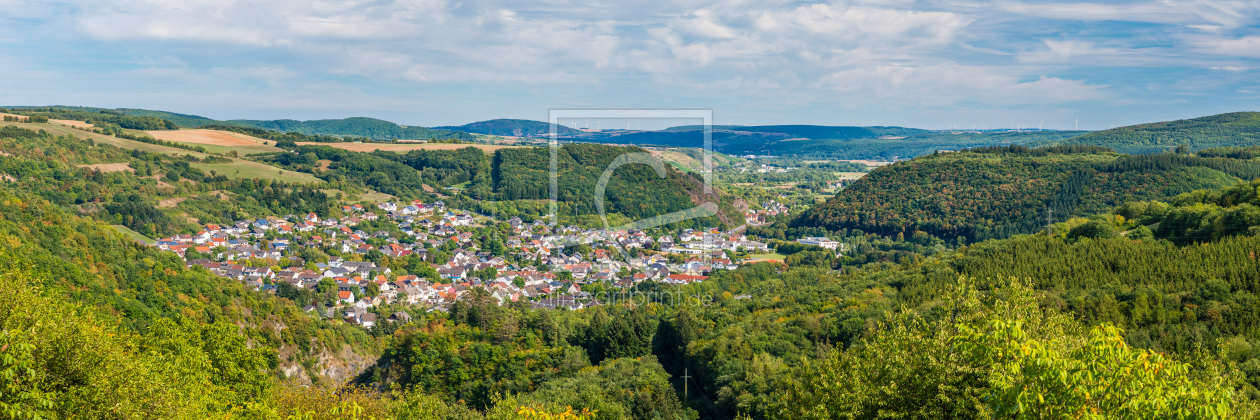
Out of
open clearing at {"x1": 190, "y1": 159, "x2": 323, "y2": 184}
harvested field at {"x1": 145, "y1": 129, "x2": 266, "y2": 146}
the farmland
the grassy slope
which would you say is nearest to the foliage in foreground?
open clearing at {"x1": 190, "y1": 159, "x2": 323, "y2": 184}

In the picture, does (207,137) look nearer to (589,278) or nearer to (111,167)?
(111,167)

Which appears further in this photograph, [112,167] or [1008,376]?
[112,167]

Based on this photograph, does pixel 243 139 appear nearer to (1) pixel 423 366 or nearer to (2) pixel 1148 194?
(1) pixel 423 366

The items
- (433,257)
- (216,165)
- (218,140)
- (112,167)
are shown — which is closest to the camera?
(433,257)

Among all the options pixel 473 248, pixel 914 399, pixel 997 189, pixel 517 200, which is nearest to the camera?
pixel 914 399

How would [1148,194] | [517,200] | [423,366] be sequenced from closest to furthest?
1. [423,366]
2. [1148,194]
3. [517,200]

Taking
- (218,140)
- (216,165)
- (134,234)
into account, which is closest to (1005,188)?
(134,234)

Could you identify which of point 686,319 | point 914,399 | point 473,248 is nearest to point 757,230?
point 473,248
